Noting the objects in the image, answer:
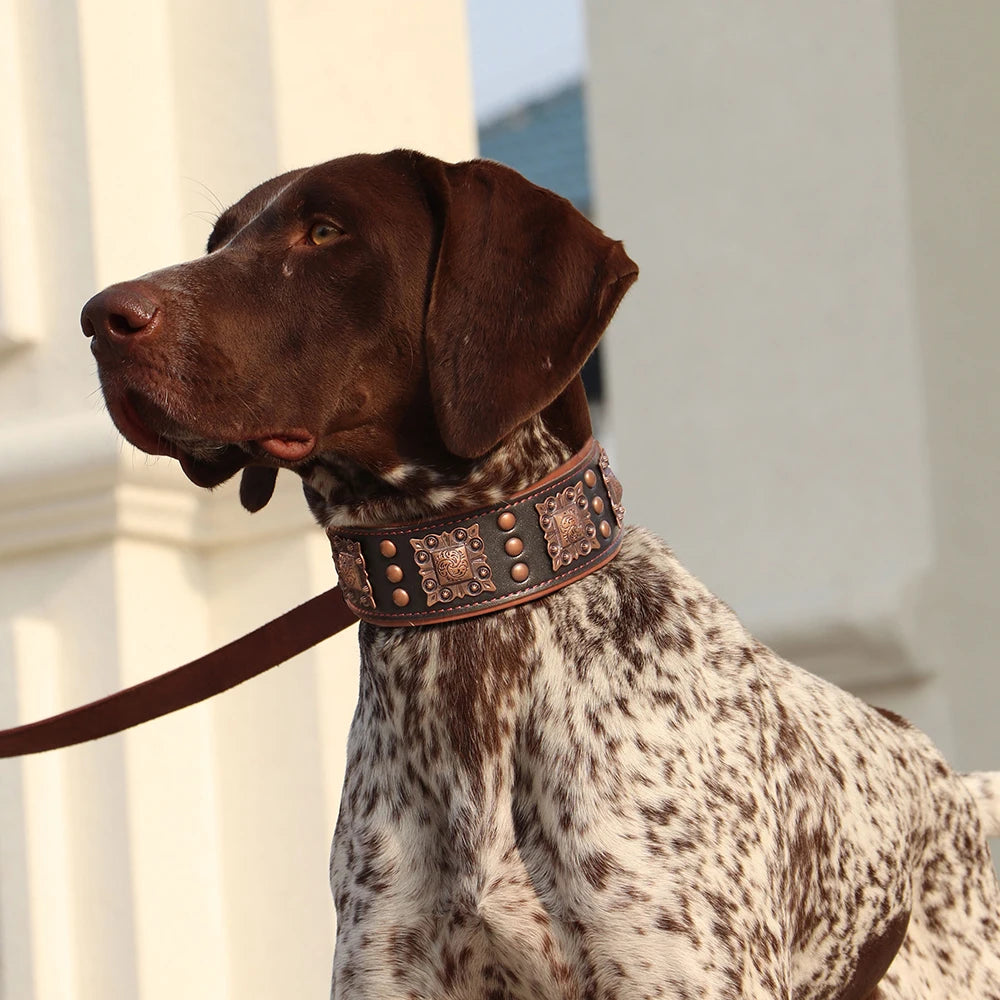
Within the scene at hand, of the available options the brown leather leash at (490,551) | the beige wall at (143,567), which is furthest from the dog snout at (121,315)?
the beige wall at (143,567)

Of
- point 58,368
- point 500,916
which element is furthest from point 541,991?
point 58,368

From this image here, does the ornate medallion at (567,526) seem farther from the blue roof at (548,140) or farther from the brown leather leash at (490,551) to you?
the blue roof at (548,140)

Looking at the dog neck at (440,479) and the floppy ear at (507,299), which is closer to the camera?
the floppy ear at (507,299)

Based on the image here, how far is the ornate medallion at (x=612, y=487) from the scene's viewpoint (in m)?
2.17

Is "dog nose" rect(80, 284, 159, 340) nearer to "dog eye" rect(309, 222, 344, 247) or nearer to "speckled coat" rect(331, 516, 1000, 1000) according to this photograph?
"dog eye" rect(309, 222, 344, 247)

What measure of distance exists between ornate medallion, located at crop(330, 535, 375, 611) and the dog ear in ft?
0.77

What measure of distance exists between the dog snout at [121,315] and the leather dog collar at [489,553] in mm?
374

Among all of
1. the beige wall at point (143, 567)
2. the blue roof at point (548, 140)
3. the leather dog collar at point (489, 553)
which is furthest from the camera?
the blue roof at point (548, 140)

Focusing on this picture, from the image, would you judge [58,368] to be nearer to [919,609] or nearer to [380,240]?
[380,240]

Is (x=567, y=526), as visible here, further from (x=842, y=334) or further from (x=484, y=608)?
(x=842, y=334)

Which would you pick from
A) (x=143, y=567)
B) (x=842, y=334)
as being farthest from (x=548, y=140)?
(x=143, y=567)

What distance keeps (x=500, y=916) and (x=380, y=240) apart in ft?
2.74

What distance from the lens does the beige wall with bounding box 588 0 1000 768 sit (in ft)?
16.5

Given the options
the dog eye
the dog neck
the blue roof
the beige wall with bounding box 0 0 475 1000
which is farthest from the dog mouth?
the blue roof
